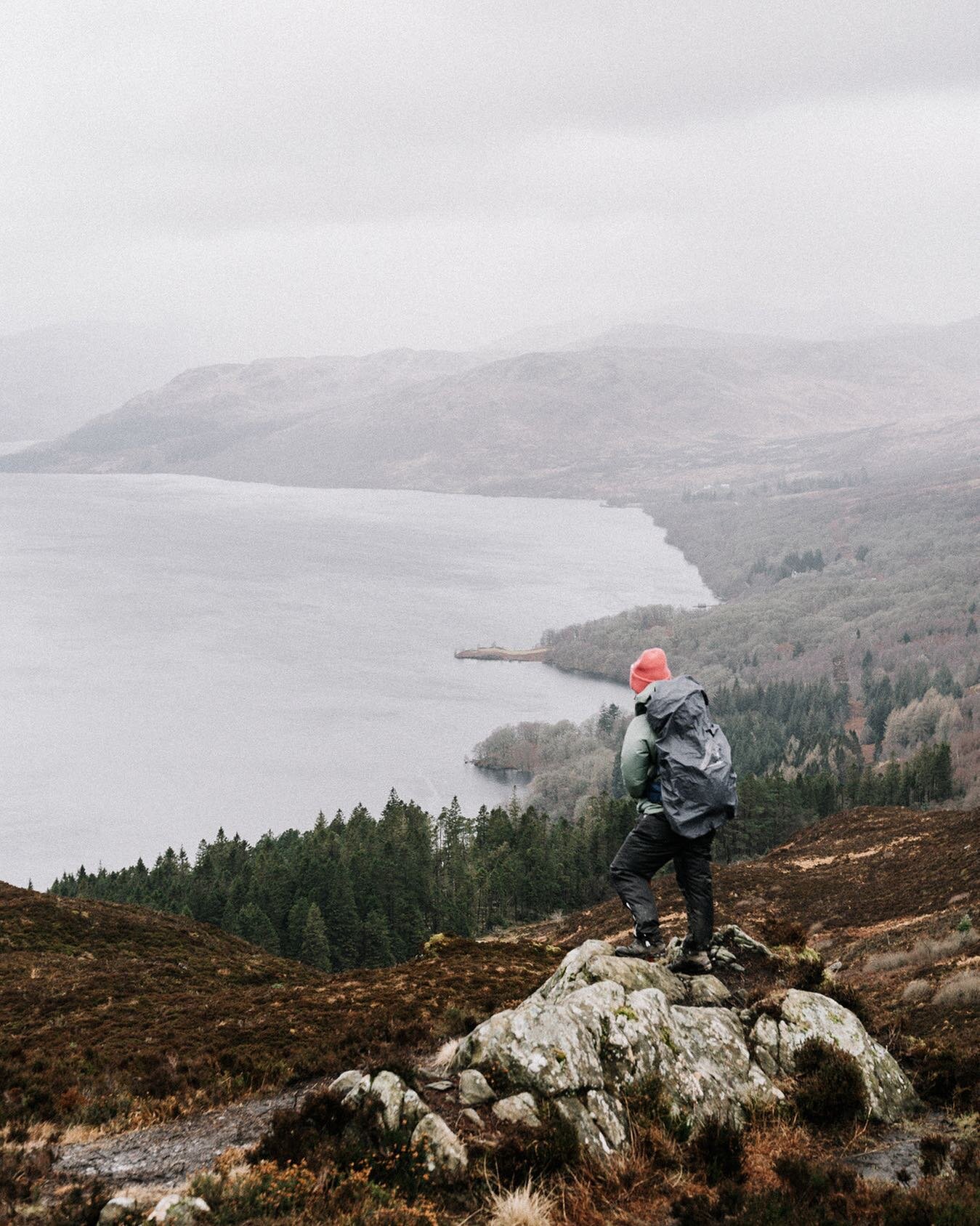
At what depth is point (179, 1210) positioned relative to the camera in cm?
673

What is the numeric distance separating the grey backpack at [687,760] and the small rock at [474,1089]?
3363 millimetres

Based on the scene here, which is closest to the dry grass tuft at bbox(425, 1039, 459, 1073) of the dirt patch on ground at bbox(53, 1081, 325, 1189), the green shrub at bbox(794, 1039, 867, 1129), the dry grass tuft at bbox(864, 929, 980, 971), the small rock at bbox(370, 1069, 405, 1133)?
the small rock at bbox(370, 1069, 405, 1133)

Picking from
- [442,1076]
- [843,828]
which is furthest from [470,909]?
[442,1076]

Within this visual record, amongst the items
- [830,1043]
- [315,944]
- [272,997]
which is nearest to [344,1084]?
[830,1043]

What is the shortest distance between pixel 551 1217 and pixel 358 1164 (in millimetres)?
1692

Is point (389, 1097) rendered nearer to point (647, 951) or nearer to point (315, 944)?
point (647, 951)

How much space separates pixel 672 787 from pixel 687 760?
349mm

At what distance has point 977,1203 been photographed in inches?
257

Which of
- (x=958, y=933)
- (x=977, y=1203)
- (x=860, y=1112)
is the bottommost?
(x=958, y=933)

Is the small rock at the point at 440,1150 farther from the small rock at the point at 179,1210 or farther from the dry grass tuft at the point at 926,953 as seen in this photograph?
the dry grass tuft at the point at 926,953

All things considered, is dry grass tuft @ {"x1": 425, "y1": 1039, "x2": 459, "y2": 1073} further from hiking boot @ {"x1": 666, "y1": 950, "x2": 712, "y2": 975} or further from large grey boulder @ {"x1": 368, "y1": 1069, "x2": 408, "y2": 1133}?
hiking boot @ {"x1": 666, "y1": 950, "x2": 712, "y2": 975}

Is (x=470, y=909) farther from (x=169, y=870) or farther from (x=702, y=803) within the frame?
(x=702, y=803)

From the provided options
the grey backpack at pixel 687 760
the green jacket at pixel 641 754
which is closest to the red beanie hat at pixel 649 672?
the green jacket at pixel 641 754

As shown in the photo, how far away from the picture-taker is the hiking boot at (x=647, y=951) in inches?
444
